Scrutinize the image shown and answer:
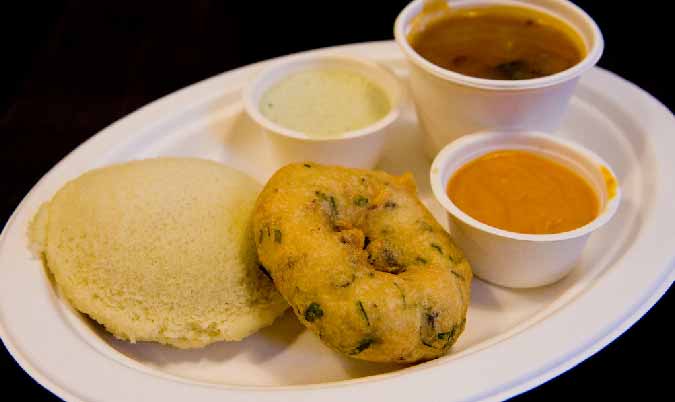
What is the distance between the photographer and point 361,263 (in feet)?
4.86

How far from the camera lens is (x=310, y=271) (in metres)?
1.43

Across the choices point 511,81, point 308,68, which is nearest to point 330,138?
point 308,68

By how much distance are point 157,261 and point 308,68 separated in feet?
3.26

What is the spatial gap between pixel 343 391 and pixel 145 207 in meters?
0.73

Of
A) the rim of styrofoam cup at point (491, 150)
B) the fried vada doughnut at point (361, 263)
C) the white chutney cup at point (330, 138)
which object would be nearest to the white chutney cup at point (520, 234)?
the rim of styrofoam cup at point (491, 150)

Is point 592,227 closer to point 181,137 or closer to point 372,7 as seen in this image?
point 181,137

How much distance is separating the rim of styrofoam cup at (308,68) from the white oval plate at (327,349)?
0.21 metres

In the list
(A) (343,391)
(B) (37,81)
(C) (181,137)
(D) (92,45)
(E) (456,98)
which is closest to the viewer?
(A) (343,391)

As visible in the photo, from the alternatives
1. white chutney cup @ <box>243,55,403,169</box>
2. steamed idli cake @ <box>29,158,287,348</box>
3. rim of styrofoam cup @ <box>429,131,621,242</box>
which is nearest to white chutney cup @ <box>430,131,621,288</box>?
rim of styrofoam cup @ <box>429,131,621,242</box>

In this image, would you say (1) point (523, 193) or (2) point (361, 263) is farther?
(1) point (523, 193)

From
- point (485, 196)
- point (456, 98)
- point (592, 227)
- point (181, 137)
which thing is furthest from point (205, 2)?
point (592, 227)

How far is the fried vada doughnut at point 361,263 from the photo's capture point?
4.58 feet

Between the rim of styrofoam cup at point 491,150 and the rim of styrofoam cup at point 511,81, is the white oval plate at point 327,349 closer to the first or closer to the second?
the rim of styrofoam cup at point 491,150

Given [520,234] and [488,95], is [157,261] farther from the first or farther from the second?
[488,95]
